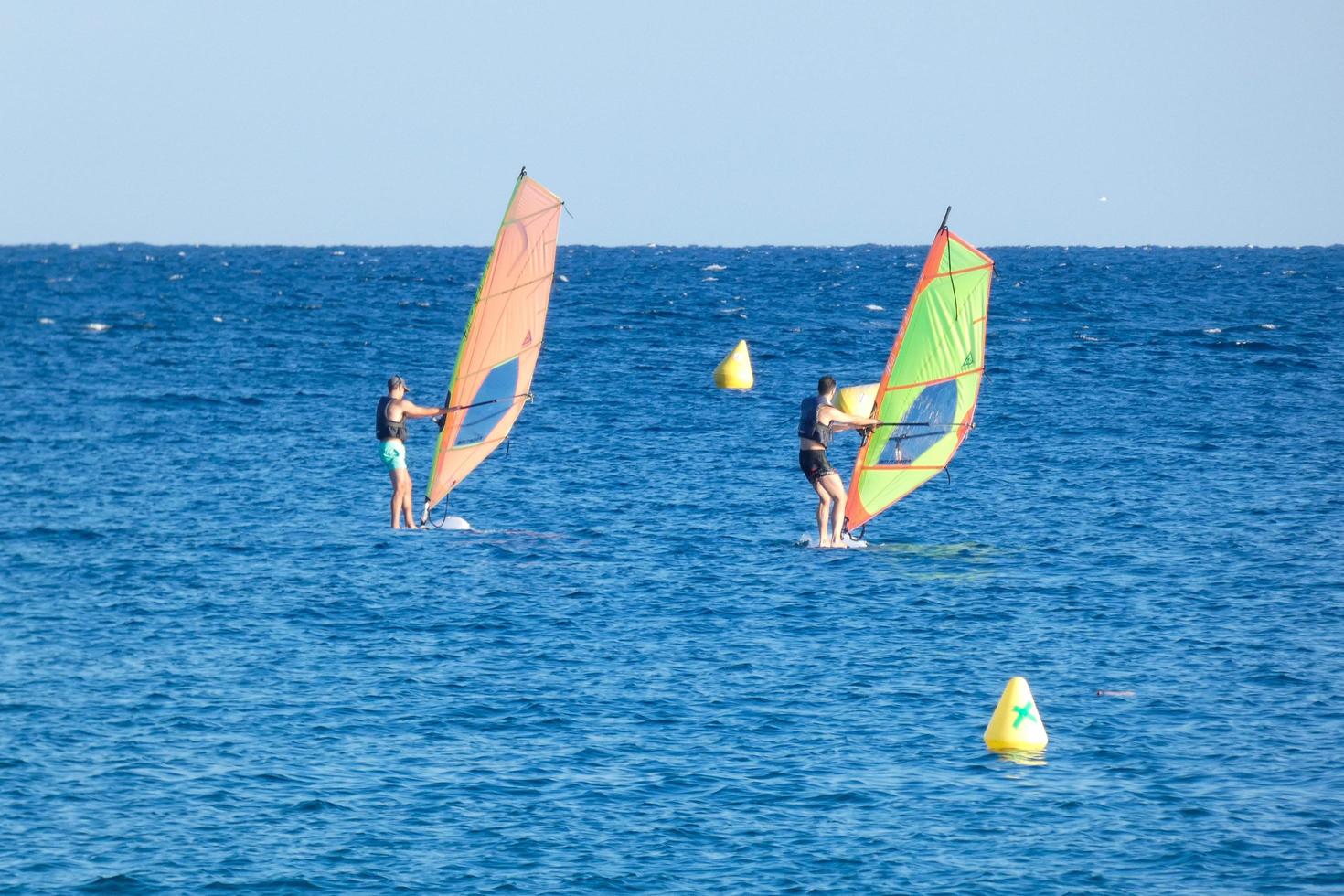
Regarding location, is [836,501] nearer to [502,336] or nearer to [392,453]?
[502,336]

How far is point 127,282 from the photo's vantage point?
12400 cm

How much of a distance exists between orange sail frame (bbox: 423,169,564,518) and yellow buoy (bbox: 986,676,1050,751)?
476 inches

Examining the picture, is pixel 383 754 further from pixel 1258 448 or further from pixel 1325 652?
pixel 1258 448

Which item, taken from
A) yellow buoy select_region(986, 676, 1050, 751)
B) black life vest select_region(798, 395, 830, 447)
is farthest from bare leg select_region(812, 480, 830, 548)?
yellow buoy select_region(986, 676, 1050, 751)

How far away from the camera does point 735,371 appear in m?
50.8

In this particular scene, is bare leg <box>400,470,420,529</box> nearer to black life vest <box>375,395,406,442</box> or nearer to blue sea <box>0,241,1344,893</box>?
blue sea <box>0,241,1344,893</box>

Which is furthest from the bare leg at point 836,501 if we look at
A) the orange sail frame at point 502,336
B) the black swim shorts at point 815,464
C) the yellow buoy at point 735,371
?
the yellow buoy at point 735,371

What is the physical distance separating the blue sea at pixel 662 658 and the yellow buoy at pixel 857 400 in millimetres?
2472

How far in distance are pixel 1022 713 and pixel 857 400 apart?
11.0 metres

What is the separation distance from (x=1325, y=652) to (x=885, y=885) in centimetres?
941

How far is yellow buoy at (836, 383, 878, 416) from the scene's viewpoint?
2675 cm

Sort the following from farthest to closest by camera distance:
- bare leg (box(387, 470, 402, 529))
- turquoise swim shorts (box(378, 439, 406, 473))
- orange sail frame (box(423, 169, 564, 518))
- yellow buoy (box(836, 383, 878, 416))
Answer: bare leg (box(387, 470, 402, 529)) < yellow buoy (box(836, 383, 878, 416)) < orange sail frame (box(423, 169, 564, 518)) < turquoise swim shorts (box(378, 439, 406, 473))

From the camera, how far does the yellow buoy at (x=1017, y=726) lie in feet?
53.7

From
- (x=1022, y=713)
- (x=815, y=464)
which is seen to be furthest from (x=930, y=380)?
(x=1022, y=713)
